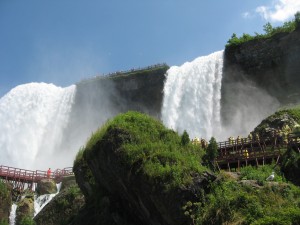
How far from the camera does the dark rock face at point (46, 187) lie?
30.6m

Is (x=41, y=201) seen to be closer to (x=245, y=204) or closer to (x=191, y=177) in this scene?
(x=191, y=177)

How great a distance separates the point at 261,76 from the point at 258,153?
2206 centimetres

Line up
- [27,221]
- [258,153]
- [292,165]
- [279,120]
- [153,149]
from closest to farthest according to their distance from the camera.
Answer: [153,149]
[292,165]
[258,153]
[27,221]
[279,120]

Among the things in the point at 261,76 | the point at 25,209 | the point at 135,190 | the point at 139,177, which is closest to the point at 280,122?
the point at 261,76

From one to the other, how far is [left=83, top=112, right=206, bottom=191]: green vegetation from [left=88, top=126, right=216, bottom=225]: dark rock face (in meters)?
0.20

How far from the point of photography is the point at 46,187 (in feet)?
101

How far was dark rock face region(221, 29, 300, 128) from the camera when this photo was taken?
39188mm

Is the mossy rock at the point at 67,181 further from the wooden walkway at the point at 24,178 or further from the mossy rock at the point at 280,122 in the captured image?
the mossy rock at the point at 280,122

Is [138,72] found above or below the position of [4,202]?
above

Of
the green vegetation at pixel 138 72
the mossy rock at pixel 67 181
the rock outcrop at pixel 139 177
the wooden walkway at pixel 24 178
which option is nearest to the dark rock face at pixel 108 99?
the green vegetation at pixel 138 72

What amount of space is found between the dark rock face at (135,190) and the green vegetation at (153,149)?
7.8 inches

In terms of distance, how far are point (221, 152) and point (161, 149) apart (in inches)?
286

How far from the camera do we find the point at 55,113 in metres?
52.0

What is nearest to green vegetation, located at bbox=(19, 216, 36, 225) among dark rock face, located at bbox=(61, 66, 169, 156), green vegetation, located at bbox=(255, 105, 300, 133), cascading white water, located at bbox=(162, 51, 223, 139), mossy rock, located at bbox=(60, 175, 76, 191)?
mossy rock, located at bbox=(60, 175, 76, 191)
